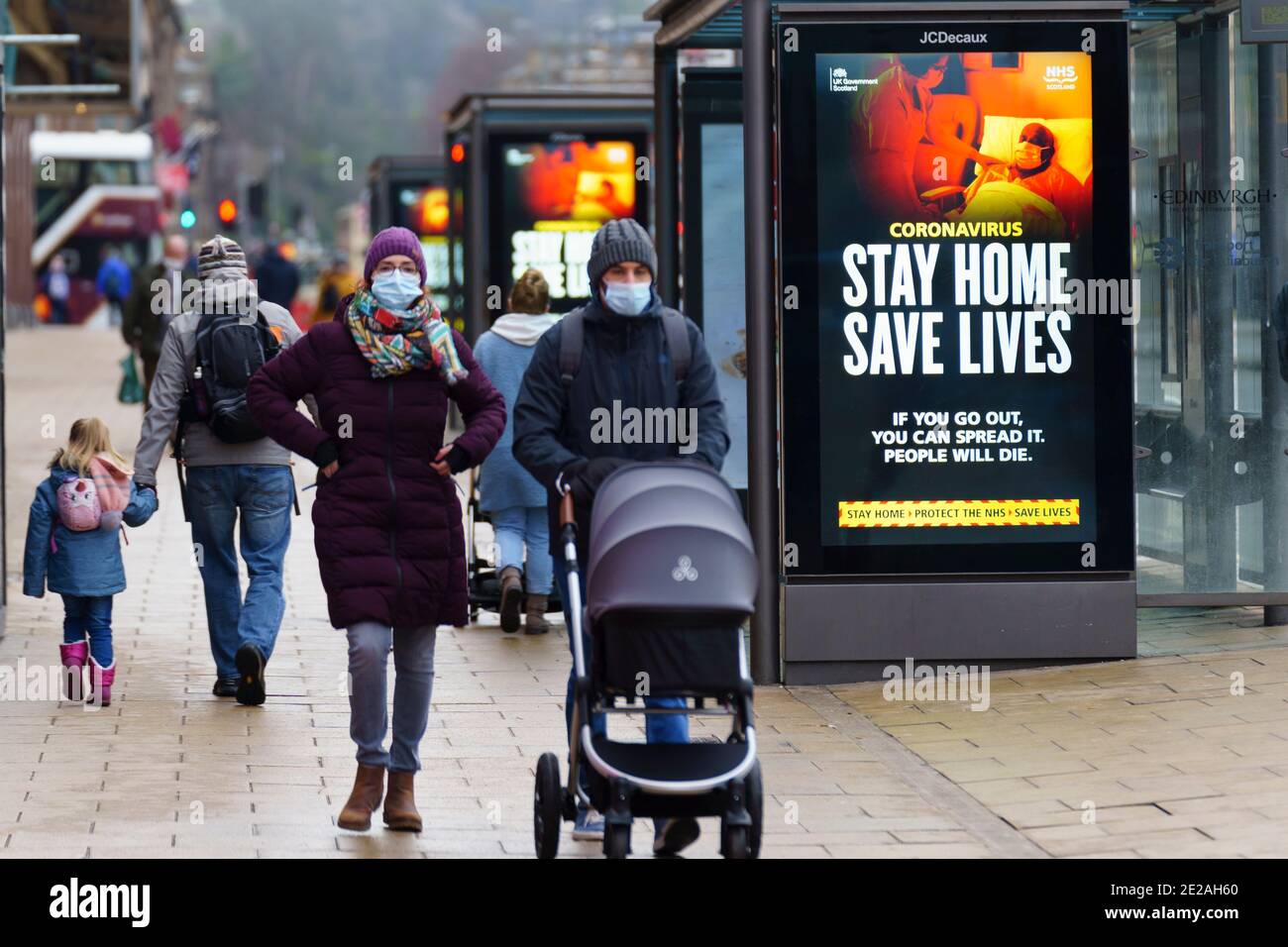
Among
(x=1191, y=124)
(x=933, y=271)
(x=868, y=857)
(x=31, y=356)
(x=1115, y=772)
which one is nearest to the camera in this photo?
(x=868, y=857)

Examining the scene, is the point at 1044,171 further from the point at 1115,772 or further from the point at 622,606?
the point at 622,606

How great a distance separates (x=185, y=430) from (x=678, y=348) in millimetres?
2808

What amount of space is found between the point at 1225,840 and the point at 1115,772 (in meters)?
0.94

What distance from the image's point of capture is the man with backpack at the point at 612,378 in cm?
627

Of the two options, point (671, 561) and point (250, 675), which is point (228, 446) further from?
point (671, 561)

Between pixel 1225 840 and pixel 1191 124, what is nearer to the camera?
pixel 1225 840

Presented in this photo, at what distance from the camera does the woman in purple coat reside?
6305 mm

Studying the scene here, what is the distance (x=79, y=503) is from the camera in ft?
27.1

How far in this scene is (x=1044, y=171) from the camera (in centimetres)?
882

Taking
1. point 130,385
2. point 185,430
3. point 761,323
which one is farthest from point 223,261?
point 130,385

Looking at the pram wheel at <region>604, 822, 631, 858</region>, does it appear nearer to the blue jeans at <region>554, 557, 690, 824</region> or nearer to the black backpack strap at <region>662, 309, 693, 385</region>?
the blue jeans at <region>554, 557, 690, 824</region>

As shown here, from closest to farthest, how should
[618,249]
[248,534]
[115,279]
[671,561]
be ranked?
[671,561]
[618,249]
[248,534]
[115,279]

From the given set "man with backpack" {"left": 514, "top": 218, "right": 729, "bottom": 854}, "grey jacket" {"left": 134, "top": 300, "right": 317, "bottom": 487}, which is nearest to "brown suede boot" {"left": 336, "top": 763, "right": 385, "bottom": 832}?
"man with backpack" {"left": 514, "top": 218, "right": 729, "bottom": 854}
